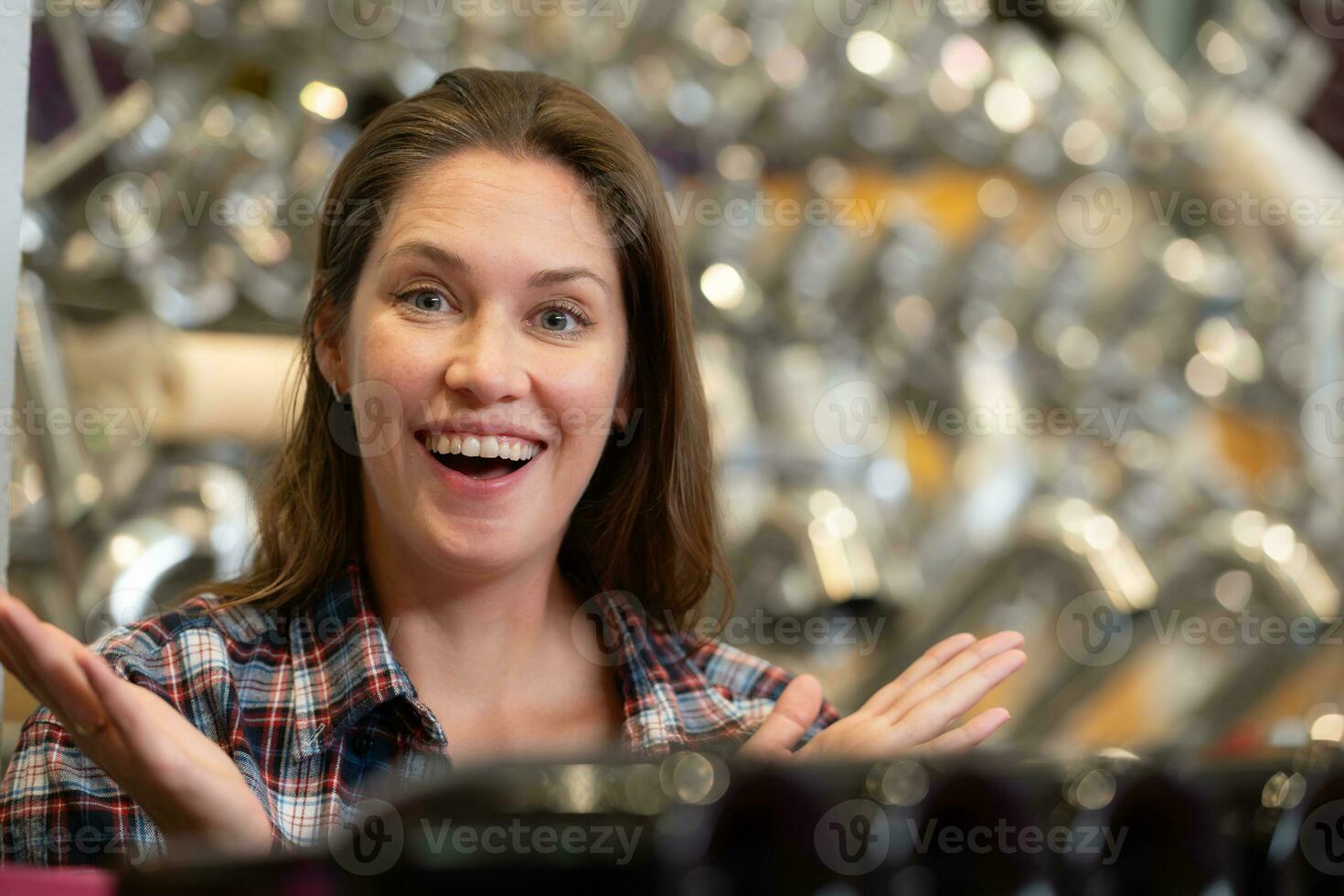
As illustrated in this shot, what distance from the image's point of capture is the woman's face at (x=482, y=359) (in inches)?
22.7

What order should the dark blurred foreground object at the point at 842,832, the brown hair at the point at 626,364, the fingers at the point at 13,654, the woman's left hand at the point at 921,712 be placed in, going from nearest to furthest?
the dark blurred foreground object at the point at 842,832 → the fingers at the point at 13,654 → the woman's left hand at the point at 921,712 → the brown hair at the point at 626,364

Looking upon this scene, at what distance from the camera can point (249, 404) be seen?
823 millimetres

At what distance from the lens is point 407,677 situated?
0.60 metres

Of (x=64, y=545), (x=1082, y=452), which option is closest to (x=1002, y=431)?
(x=1082, y=452)

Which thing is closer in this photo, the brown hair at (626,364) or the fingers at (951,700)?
the fingers at (951,700)

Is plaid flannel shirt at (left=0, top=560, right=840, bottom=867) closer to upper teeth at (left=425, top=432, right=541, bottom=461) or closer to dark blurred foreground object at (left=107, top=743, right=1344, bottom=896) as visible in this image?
upper teeth at (left=425, top=432, right=541, bottom=461)

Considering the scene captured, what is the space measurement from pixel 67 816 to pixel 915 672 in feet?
1.05

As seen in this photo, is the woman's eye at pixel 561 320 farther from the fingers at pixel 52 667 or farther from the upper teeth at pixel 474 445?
the fingers at pixel 52 667

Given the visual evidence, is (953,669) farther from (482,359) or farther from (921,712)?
(482,359)

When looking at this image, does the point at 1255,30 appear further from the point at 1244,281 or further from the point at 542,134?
the point at 542,134

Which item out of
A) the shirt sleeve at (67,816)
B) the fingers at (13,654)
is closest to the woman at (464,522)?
the shirt sleeve at (67,816)

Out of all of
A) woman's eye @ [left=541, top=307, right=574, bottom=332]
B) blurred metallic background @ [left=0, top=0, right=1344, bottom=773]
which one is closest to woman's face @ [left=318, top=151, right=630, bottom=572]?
woman's eye @ [left=541, top=307, right=574, bottom=332]

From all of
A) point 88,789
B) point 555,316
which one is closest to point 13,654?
point 88,789

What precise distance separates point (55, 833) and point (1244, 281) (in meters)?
0.90
